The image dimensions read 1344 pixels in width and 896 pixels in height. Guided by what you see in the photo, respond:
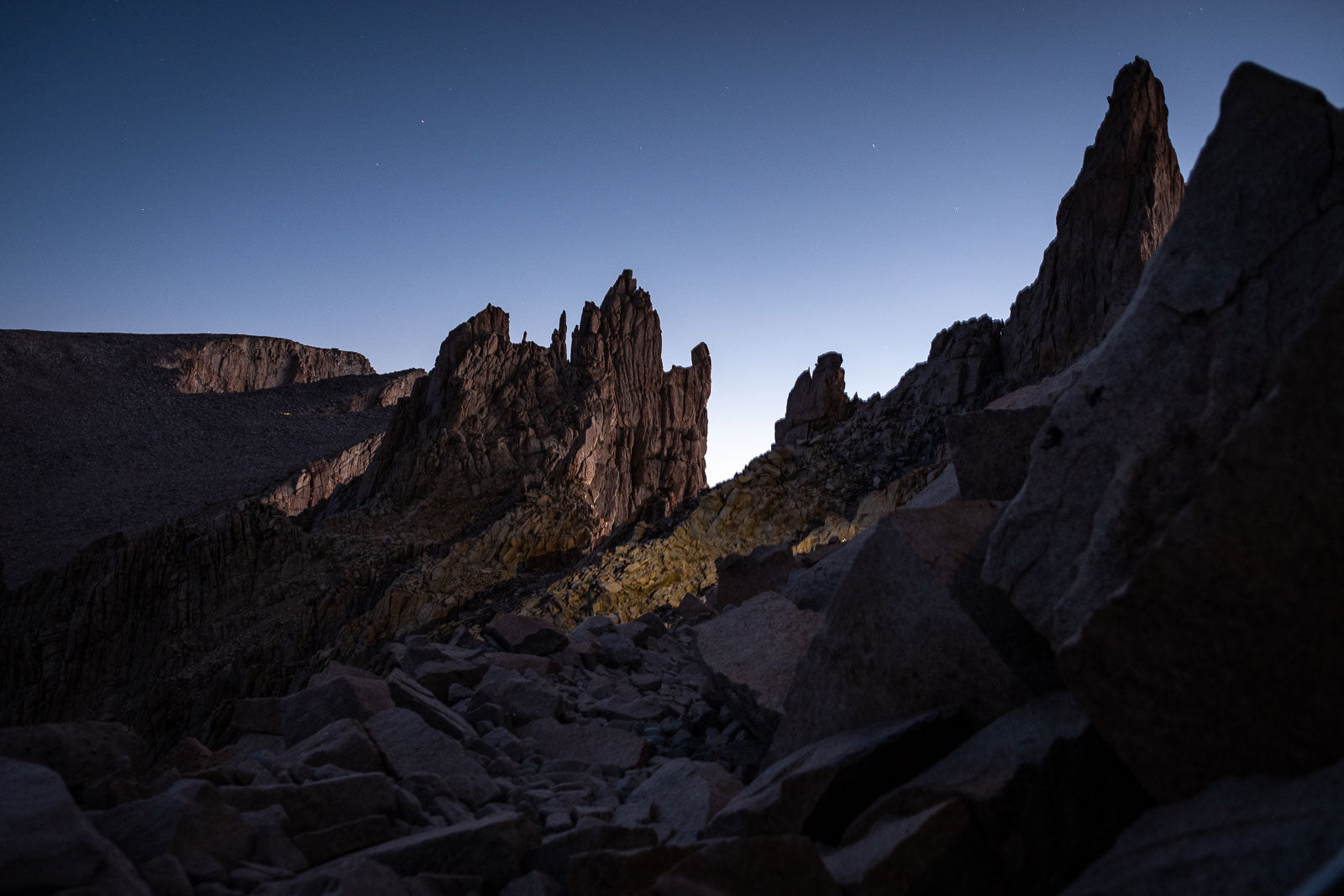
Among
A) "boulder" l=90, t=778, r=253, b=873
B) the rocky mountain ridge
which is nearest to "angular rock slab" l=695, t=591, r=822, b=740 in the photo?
the rocky mountain ridge

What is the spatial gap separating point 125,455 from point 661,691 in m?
63.0

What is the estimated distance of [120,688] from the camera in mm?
21891

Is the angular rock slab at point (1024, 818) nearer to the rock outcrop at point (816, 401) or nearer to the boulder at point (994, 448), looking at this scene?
the boulder at point (994, 448)

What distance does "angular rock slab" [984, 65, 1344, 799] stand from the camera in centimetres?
171

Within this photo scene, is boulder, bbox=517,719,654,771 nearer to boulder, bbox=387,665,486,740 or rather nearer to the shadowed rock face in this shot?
boulder, bbox=387,665,486,740

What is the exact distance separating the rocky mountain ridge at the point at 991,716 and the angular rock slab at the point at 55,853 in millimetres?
10

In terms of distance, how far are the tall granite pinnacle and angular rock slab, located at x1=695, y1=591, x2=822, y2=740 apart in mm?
11927

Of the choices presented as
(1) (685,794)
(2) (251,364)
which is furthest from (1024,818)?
(2) (251,364)

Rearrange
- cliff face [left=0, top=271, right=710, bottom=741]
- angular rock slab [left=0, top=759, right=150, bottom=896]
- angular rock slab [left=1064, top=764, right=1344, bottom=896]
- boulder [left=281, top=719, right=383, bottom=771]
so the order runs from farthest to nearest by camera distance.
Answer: cliff face [left=0, top=271, right=710, bottom=741] < boulder [left=281, top=719, right=383, bottom=771] < angular rock slab [left=0, top=759, right=150, bottom=896] < angular rock slab [left=1064, top=764, right=1344, bottom=896]

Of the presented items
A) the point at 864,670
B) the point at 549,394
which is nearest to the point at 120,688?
the point at 549,394

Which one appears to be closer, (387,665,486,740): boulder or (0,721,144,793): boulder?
(0,721,144,793): boulder

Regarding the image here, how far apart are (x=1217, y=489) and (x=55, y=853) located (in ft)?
10.6

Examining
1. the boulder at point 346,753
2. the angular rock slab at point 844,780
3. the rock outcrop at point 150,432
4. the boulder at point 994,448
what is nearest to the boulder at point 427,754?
the boulder at point 346,753

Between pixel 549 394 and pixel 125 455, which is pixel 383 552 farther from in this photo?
pixel 125 455
